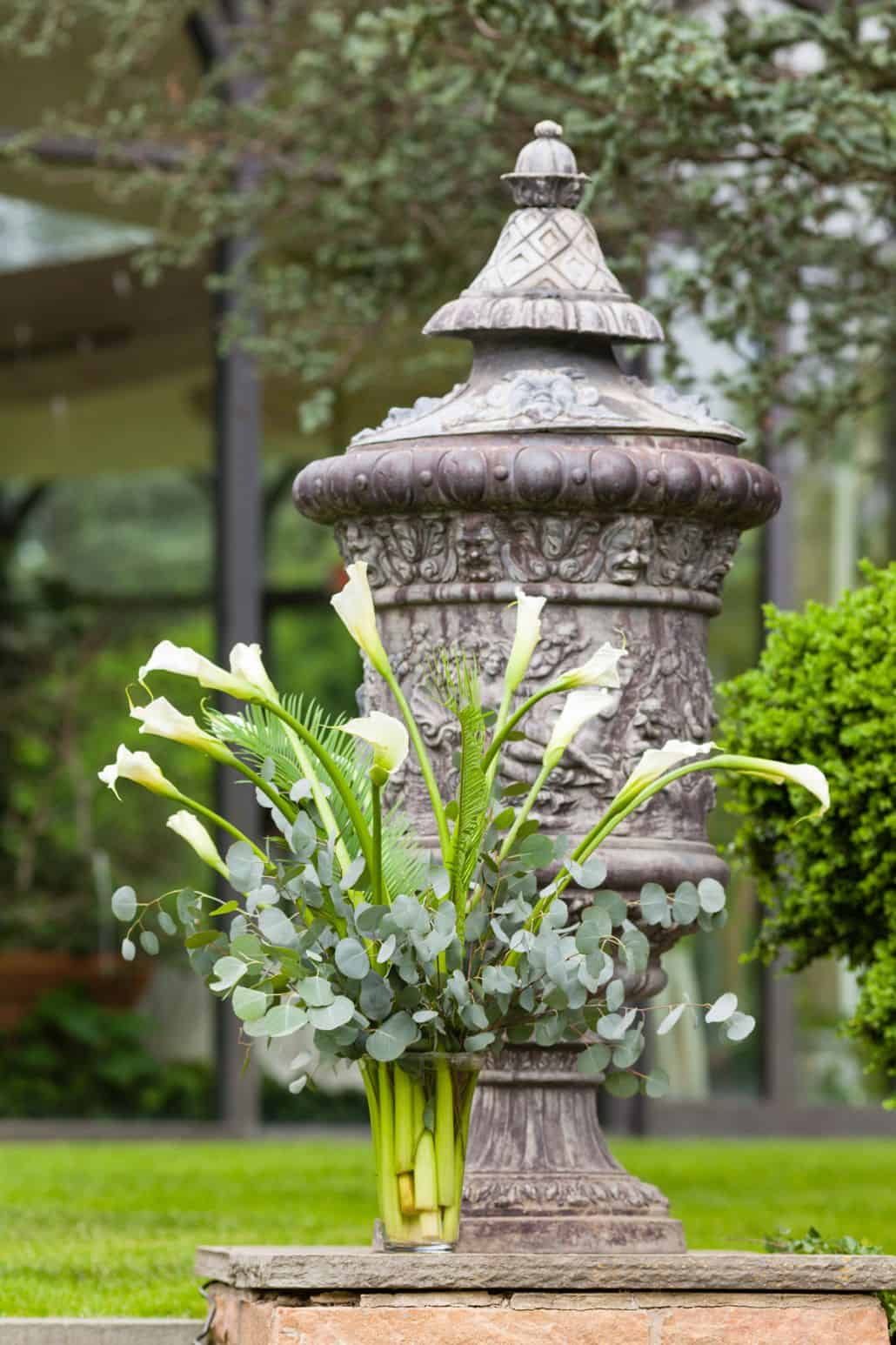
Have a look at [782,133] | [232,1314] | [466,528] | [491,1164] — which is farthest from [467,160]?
[232,1314]

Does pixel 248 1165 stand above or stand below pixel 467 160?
below

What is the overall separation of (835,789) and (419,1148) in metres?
1.31

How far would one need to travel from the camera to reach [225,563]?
430 inches

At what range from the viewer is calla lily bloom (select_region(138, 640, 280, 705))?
4000mm

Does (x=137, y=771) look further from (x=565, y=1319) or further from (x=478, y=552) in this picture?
(x=565, y=1319)

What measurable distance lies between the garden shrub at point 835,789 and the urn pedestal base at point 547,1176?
67 centimetres

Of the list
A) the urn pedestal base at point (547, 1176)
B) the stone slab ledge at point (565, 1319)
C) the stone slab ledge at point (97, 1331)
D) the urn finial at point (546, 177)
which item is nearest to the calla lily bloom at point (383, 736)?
the stone slab ledge at point (565, 1319)

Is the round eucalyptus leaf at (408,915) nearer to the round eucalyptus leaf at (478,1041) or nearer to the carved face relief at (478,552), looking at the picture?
the round eucalyptus leaf at (478,1041)

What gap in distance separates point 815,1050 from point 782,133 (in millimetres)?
5719

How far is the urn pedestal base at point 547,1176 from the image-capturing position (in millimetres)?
4379

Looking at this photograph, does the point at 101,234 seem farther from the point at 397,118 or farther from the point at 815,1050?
the point at 815,1050

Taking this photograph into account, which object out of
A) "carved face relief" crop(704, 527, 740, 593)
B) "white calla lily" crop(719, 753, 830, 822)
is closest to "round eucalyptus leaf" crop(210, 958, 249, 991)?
"white calla lily" crop(719, 753, 830, 822)

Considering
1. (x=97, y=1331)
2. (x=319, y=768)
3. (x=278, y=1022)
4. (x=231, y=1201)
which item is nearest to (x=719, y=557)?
(x=319, y=768)

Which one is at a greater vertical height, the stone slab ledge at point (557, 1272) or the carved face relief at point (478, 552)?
the carved face relief at point (478, 552)
